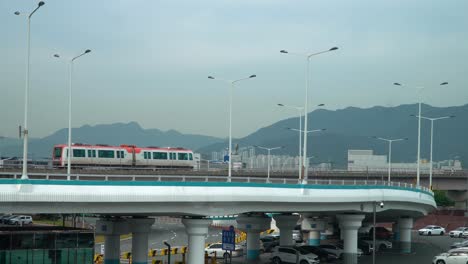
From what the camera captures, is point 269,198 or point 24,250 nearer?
point 24,250

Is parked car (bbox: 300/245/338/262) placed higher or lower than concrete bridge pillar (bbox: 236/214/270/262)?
lower

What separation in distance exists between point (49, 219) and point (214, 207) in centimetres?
6187

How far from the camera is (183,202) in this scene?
4081 cm

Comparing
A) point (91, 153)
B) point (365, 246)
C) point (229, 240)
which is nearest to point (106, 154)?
point (91, 153)

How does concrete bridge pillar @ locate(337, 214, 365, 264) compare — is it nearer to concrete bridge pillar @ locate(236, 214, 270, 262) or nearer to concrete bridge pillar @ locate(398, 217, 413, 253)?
concrete bridge pillar @ locate(236, 214, 270, 262)

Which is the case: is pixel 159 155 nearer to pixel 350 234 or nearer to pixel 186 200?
pixel 350 234

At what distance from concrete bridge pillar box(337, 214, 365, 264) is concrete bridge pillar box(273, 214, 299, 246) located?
808 centimetres

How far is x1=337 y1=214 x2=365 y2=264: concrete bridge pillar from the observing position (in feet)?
185

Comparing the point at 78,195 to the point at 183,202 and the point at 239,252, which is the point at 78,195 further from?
the point at 239,252

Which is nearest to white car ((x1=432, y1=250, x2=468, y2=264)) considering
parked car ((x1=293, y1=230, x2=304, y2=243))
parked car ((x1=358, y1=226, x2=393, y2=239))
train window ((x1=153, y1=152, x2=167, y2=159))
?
parked car ((x1=293, y1=230, x2=304, y2=243))

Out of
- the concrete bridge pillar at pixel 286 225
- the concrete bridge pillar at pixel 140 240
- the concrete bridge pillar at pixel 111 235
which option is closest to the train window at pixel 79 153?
the concrete bridge pillar at pixel 286 225

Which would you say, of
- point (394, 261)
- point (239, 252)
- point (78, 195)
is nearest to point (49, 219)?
point (239, 252)

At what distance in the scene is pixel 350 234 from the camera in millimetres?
57188

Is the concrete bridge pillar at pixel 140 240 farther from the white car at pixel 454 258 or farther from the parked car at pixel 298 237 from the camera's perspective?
the parked car at pixel 298 237
